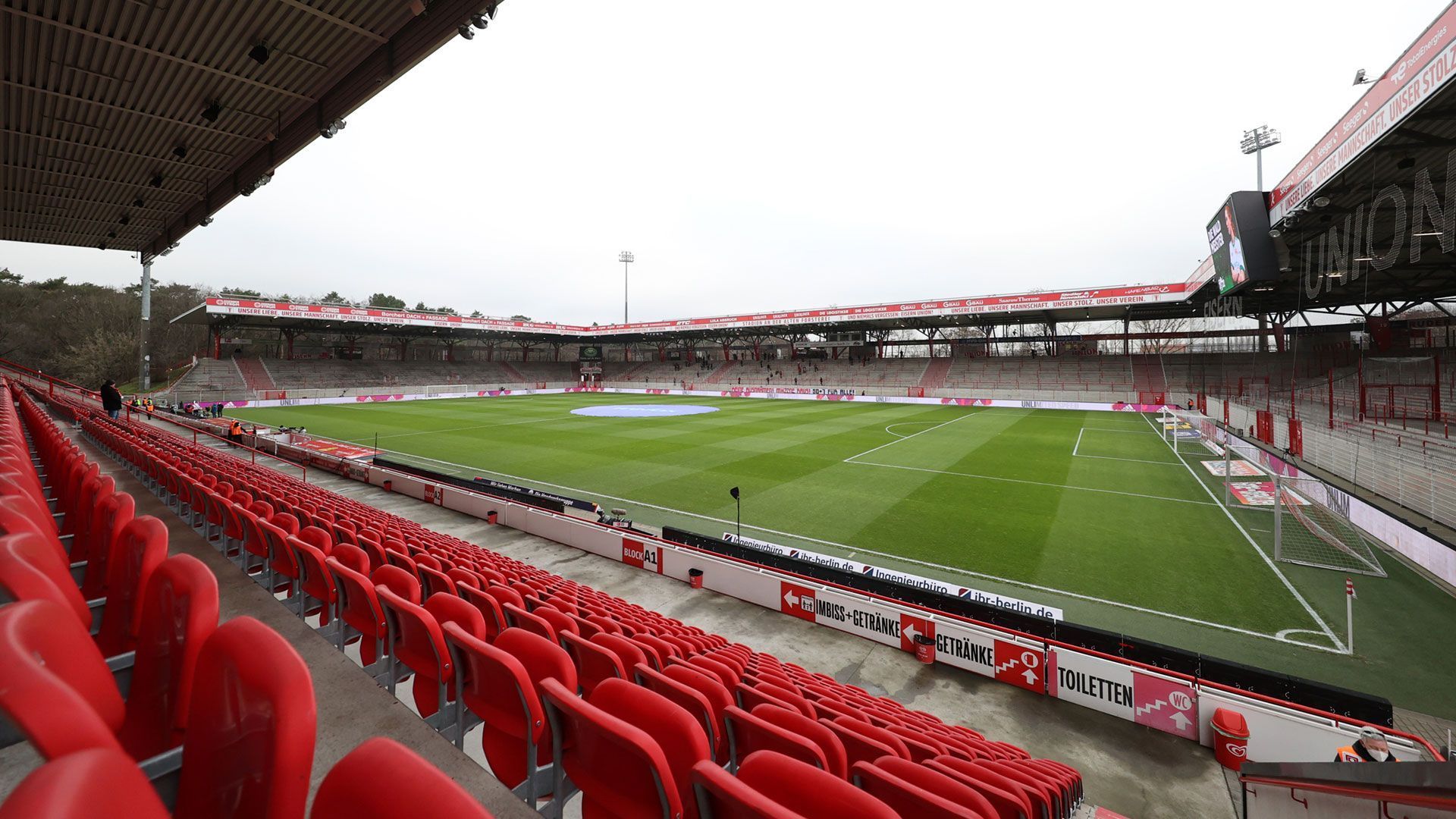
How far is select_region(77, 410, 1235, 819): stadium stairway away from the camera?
5.13 meters

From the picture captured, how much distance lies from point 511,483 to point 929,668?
13.8 m

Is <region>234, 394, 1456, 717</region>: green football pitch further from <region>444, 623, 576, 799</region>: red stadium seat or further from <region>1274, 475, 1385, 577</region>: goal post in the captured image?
<region>444, 623, 576, 799</region>: red stadium seat

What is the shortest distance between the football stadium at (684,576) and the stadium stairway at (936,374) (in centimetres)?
2258

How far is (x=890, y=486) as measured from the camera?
55.4ft

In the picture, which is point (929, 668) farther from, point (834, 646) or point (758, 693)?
point (758, 693)

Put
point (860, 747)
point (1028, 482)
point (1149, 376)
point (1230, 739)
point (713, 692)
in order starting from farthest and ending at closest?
point (1149, 376)
point (1028, 482)
point (1230, 739)
point (713, 692)
point (860, 747)

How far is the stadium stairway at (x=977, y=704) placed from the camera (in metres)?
5.13

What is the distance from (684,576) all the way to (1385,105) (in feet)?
46.5

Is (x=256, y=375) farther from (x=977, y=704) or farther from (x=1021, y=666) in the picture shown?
(x=1021, y=666)

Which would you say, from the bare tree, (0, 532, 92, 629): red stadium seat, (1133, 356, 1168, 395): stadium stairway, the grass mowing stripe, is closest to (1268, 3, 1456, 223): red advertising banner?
the grass mowing stripe

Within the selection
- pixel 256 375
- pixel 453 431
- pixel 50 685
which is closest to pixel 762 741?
pixel 50 685

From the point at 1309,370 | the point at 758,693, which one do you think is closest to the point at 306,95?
the point at 758,693

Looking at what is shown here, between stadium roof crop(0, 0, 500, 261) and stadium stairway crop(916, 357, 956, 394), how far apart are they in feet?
149

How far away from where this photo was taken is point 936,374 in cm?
5269
